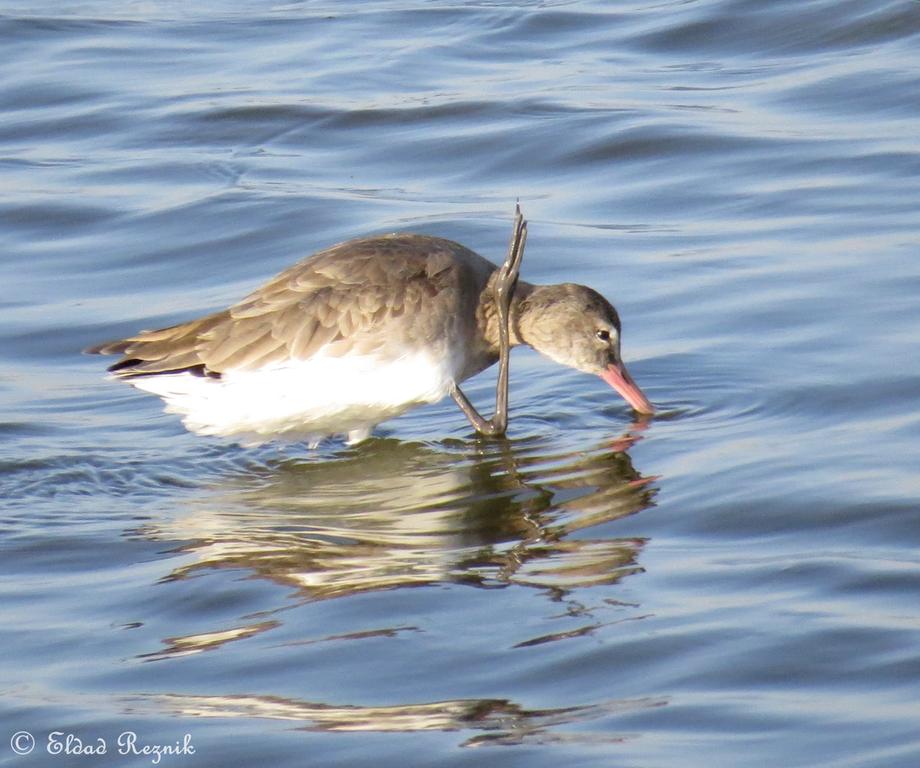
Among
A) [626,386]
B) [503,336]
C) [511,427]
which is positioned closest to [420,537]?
[511,427]

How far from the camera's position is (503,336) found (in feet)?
27.5

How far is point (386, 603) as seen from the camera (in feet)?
19.9

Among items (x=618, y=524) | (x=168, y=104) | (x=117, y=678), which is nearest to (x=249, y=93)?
(x=168, y=104)

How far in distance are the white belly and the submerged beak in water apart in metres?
1.01

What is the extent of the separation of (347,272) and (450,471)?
0.97 metres

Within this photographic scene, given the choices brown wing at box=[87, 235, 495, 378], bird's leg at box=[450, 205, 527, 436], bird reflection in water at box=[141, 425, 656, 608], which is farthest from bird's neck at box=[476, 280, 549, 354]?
bird reflection in water at box=[141, 425, 656, 608]

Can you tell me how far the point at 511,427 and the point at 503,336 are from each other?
415 mm

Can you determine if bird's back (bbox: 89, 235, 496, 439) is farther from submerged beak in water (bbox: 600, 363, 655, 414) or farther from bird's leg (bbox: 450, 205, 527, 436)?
submerged beak in water (bbox: 600, 363, 655, 414)

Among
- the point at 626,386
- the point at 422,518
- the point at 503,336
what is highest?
the point at 503,336

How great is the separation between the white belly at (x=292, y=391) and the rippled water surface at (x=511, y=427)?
257 millimetres

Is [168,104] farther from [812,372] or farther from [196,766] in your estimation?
[196,766]

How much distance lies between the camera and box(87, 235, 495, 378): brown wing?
7.90m

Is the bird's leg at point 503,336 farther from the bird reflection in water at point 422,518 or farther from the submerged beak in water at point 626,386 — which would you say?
the submerged beak in water at point 626,386

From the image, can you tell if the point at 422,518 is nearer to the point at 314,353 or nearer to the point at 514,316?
the point at 314,353
